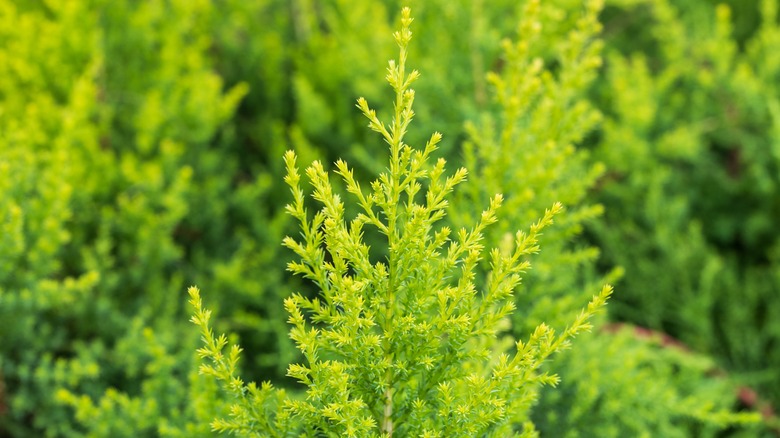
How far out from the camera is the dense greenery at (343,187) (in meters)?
1.94

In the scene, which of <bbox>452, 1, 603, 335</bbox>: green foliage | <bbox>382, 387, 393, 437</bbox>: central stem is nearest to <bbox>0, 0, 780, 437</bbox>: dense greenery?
<bbox>452, 1, 603, 335</bbox>: green foliage

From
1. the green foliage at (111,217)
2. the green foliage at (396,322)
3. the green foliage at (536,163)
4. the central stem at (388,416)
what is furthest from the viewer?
the green foliage at (111,217)

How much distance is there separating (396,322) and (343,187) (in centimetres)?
181

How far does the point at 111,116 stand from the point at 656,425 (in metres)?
2.41

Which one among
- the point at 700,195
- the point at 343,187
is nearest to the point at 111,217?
the point at 343,187

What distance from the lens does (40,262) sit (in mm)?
2053

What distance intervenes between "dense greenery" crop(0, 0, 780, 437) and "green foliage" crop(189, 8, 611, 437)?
457mm

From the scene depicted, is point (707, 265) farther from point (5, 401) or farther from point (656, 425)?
point (5, 401)

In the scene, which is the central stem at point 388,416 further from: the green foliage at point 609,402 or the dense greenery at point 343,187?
the green foliage at point 609,402

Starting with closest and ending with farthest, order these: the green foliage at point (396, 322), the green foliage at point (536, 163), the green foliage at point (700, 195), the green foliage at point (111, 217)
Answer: the green foliage at point (396, 322) → the green foliage at point (536, 163) → the green foliage at point (111, 217) → the green foliage at point (700, 195)

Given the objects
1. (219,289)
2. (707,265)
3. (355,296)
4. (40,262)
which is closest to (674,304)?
(707,265)

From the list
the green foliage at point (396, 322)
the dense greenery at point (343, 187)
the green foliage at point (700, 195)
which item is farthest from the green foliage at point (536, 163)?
the green foliage at point (700, 195)

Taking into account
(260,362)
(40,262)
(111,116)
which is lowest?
(260,362)

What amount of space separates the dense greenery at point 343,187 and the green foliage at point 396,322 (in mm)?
457
